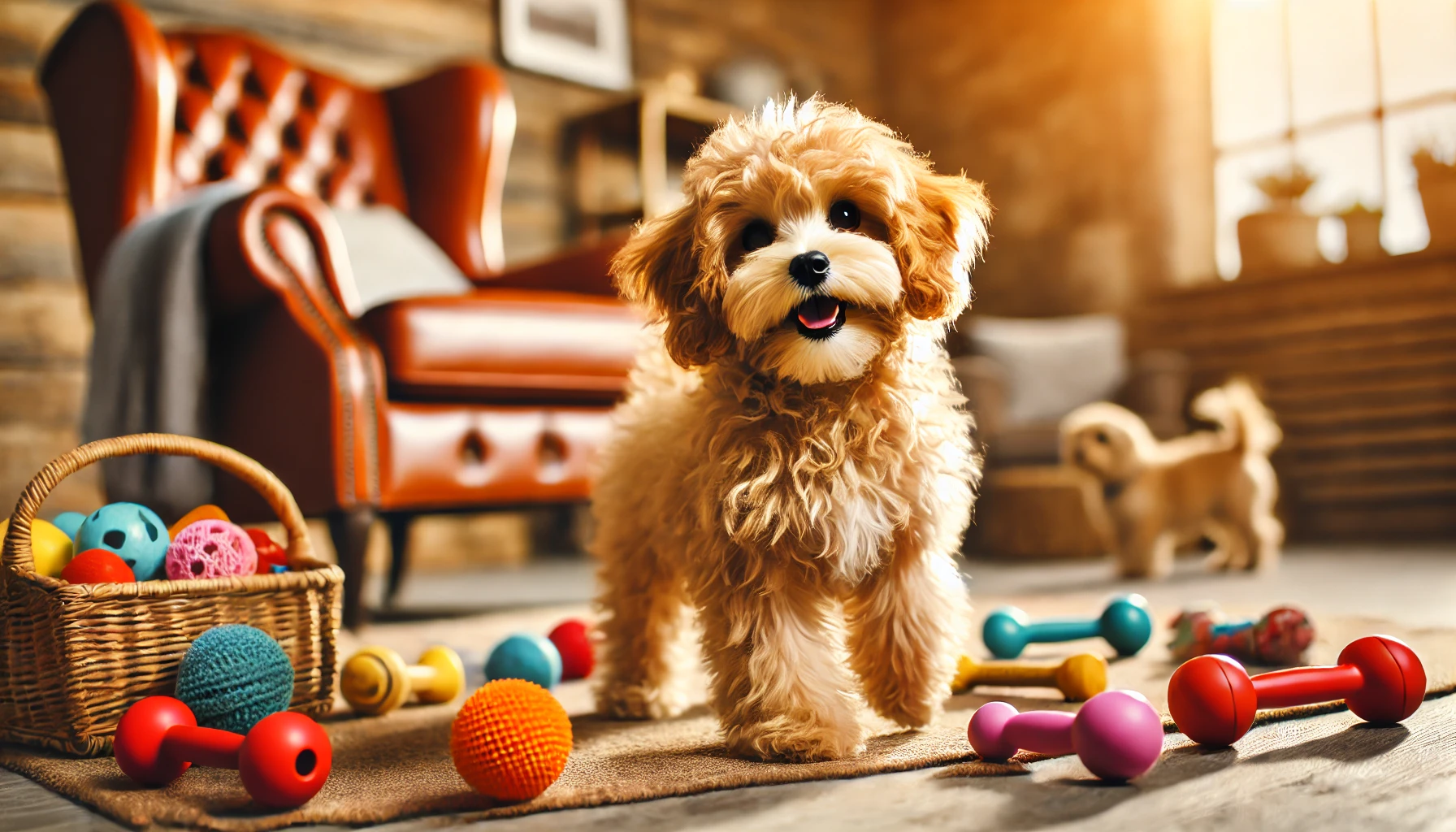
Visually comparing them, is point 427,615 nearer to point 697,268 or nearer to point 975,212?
A: point 697,268

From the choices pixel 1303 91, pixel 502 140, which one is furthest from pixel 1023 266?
pixel 502 140

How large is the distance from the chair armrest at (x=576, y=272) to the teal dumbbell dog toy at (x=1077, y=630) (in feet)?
4.50

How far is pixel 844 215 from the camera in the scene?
1.23m

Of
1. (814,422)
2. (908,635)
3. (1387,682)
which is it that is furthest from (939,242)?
(1387,682)

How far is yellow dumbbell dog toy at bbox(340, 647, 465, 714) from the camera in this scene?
152cm

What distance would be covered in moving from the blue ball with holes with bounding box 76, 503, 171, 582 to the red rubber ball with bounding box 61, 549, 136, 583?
0.04 meters

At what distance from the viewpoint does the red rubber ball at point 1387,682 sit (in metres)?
1.15

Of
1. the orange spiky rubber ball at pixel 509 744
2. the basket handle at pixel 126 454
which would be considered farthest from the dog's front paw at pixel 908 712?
the basket handle at pixel 126 454

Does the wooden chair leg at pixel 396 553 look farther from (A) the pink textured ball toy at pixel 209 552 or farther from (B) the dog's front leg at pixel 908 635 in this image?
(B) the dog's front leg at pixel 908 635

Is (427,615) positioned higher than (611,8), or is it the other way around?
(611,8)

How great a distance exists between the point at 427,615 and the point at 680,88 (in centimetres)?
314

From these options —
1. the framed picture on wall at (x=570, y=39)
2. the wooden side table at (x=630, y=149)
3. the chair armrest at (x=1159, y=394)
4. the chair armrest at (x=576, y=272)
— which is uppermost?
the framed picture on wall at (x=570, y=39)

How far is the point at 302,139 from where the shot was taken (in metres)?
3.28

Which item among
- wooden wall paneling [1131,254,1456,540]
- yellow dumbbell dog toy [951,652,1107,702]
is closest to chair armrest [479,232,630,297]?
yellow dumbbell dog toy [951,652,1107,702]
